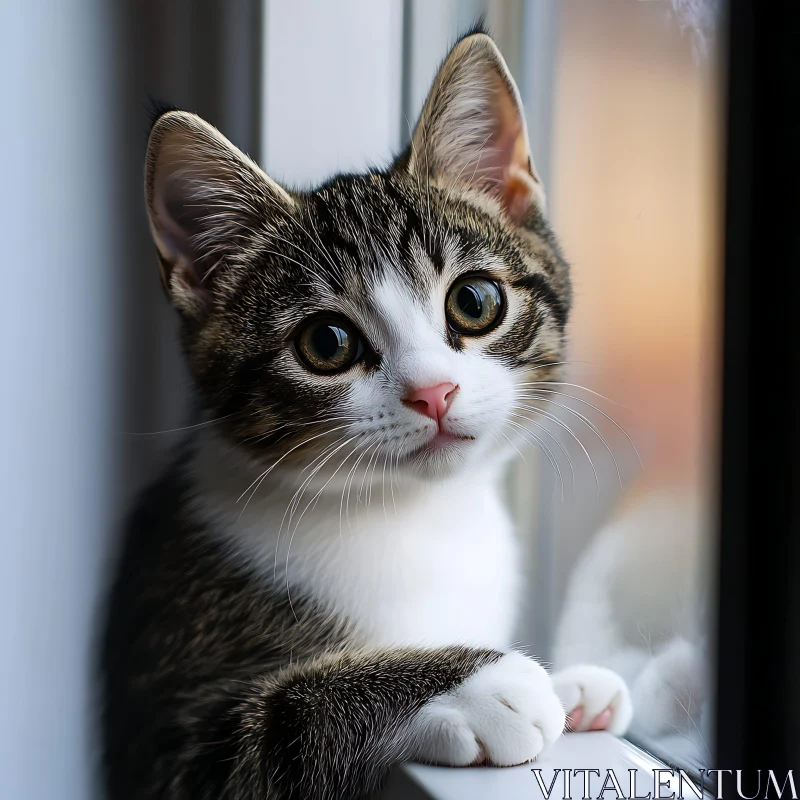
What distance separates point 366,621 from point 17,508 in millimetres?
351

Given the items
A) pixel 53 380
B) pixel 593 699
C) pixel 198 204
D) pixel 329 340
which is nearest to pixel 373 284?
pixel 329 340

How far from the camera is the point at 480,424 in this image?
0.70 m

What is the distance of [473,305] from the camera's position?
723 mm

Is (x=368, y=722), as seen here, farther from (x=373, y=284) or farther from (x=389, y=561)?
(x=373, y=284)

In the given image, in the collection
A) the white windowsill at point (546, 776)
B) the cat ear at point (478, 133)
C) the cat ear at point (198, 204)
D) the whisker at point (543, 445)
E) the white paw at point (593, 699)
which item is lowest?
the white windowsill at point (546, 776)

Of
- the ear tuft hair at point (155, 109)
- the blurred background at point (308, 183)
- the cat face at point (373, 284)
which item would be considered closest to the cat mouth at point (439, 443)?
the cat face at point (373, 284)

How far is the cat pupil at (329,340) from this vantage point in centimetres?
71

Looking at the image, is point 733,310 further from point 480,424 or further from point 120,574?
point 120,574

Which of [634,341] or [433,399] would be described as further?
[634,341]

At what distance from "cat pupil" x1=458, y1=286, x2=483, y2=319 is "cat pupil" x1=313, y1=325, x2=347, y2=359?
111 millimetres

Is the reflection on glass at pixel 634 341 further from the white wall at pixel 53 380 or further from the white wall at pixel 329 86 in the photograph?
the white wall at pixel 53 380

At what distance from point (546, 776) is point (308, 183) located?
0.58 meters

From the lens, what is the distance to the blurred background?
29.8 inches

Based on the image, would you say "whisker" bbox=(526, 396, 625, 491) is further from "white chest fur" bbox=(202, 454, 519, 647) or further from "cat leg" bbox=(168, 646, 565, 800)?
"cat leg" bbox=(168, 646, 565, 800)
